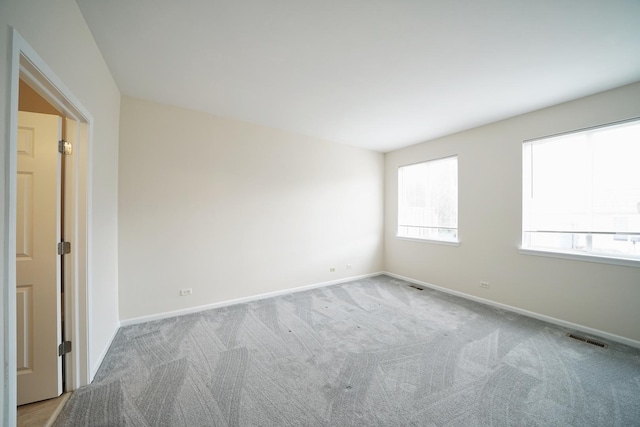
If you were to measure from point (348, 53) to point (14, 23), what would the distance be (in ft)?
6.60

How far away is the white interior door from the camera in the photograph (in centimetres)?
162

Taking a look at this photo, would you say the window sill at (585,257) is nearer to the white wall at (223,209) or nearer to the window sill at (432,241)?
the window sill at (432,241)

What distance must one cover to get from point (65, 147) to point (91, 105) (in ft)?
1.49

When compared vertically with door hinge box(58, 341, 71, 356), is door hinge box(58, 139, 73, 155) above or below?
above

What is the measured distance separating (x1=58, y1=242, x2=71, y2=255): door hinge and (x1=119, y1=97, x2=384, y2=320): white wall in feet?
3.78

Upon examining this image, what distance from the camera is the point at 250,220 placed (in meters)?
3.68

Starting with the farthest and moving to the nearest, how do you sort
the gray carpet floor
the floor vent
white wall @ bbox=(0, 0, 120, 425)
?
the floor vent < the gray carpet floor < white wall @ bbox=(0, 0, 120, 425)

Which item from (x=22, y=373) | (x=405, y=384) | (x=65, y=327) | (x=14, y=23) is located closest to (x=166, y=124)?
(x=14, y=23)

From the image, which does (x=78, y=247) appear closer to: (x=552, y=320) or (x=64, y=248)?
(x=64, y=248)

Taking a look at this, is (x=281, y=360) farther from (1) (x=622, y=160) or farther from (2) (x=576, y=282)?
(1) (x=622, y=160)

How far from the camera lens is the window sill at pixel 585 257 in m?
2.49

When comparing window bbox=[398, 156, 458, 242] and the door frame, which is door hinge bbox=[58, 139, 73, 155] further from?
window bbox=[398, 156, 458, 242]

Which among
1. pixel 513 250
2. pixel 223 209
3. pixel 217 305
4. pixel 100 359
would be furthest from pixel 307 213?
pixel 513 250

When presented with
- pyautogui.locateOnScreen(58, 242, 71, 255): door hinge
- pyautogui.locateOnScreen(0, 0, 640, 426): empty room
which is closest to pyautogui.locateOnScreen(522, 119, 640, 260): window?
pyautogui.locateOnScreen(0, 0, 640, 426): empty room
